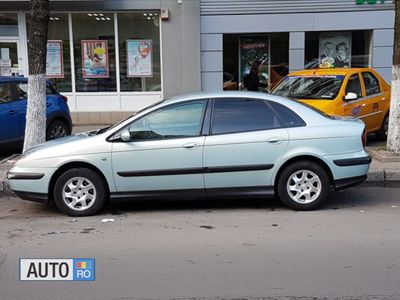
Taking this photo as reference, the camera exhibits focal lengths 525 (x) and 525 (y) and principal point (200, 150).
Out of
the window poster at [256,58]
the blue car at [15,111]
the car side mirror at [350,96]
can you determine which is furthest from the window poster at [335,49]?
the blue car at [15,111]

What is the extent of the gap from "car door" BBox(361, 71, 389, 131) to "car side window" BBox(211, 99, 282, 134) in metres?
4.34

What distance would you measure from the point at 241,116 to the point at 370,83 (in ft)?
16.8

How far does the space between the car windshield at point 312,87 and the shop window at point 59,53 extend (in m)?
6.67

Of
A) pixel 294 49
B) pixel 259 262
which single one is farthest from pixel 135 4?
pixel 259 262

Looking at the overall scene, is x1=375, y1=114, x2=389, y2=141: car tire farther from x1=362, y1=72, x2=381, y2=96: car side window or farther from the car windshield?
the car windshield

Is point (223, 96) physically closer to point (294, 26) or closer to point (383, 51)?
point (294, 26)

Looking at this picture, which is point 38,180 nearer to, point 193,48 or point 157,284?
point 157,284

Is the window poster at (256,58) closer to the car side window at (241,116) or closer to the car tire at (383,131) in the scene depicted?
the car tire at (383,131)

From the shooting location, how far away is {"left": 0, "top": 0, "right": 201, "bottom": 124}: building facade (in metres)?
13.9

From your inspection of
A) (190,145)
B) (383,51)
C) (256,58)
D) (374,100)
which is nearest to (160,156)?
(190,145)

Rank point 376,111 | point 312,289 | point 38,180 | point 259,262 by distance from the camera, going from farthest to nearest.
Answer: point 376,111, point 38,180, point 259,262, point 312,289

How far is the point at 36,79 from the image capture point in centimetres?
848

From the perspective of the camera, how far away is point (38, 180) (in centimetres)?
616

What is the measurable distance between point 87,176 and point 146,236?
1.17 m
